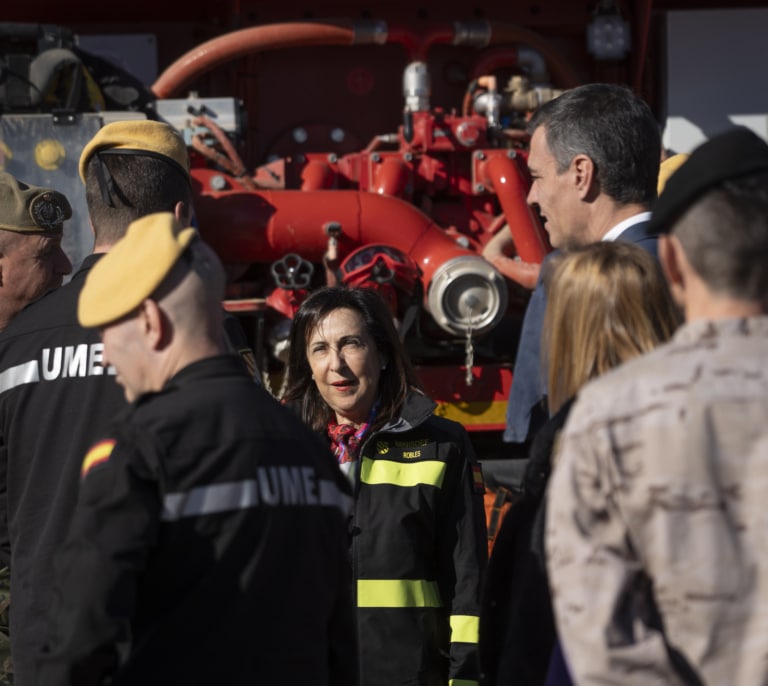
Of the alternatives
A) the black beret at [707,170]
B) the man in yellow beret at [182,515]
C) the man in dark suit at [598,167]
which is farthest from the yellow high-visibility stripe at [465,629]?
the black beret at [707,170]

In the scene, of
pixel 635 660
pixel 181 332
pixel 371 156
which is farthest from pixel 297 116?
pixel 635 660

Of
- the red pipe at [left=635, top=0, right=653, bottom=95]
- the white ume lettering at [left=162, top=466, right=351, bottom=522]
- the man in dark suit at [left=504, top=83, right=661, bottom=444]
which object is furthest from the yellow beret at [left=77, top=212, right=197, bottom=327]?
the red pipe at [left=635, top=0, right=653, bottom=95]

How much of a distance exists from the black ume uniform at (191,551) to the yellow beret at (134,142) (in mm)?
778

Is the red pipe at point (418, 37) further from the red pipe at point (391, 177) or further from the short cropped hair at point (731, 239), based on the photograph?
the short cropped hair at point (731, 239)

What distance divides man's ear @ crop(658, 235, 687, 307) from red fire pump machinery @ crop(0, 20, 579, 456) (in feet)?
10.5

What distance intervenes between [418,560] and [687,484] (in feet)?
4.24

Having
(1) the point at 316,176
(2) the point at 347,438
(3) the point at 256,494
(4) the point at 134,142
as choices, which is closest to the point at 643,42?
(1) the point at 316,176

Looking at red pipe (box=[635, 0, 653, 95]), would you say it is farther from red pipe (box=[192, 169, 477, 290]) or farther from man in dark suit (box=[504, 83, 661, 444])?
man in dark suit (box=[504, 83, 661, 444])

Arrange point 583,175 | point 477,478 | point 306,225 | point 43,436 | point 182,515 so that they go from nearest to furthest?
point 182,515
point 43,436
point 583,175
point 477,478
point 306,225

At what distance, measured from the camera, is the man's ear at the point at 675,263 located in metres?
1.48

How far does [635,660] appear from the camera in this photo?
142 centimetres

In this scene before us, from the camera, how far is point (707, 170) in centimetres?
148

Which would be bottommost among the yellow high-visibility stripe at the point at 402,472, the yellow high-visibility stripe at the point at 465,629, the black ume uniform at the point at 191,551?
the yellow high-visibility stripe at the point at 465,629

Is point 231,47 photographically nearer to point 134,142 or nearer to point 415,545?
point 134,142
